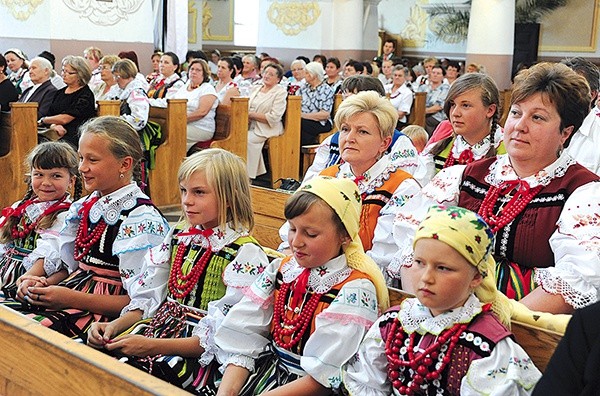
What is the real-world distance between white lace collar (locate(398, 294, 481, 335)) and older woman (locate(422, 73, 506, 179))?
1.75 m

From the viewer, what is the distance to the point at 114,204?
3.17 m

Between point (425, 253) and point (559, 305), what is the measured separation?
621 millimetres

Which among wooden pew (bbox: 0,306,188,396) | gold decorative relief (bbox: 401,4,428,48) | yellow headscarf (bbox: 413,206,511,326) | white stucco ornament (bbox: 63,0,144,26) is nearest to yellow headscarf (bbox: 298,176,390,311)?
yellow headscarf (bbox: 413,206,511,326)

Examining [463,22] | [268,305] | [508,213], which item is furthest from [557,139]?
[463,22]

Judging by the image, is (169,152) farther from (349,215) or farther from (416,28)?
(416,28)

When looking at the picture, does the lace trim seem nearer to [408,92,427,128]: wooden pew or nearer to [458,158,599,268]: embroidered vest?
[458,158,599,268]: embroidered vest

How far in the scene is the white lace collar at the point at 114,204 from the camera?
317cm

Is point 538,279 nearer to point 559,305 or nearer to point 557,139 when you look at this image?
point 559,305

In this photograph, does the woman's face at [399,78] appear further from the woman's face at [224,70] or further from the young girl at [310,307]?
the young girl at [310,307]

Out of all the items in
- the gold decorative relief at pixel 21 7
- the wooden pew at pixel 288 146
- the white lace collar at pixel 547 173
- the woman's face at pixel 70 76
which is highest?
the gold decorative relief at pixel 21 7

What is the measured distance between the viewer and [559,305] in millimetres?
2391

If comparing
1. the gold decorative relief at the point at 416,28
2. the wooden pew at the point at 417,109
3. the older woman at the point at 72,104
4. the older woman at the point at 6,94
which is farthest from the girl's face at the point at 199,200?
the gold decorative relief at the point at 416,28

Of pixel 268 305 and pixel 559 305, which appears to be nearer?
pixel 559 305

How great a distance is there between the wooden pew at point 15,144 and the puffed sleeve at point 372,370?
4.75 metres
